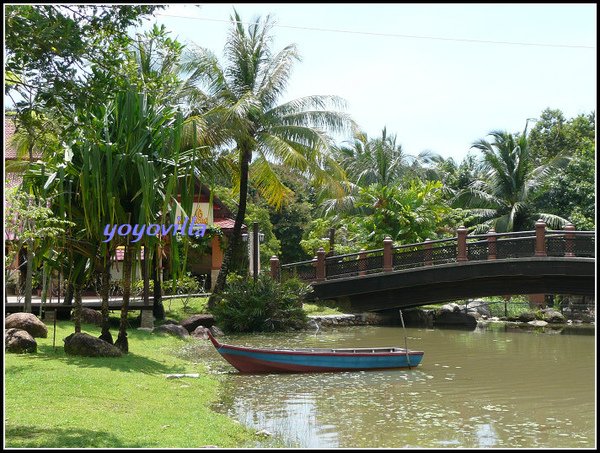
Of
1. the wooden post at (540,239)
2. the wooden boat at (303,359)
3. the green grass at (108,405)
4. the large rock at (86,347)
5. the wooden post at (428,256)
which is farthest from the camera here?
the wooden post at (428,256)

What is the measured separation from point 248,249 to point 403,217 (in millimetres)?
6103

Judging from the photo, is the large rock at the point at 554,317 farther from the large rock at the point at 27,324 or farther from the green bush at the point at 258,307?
the large rock at the point at 27,324

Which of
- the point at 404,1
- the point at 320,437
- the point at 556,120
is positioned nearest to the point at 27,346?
the point at 320,437

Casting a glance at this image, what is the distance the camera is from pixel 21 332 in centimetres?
1341

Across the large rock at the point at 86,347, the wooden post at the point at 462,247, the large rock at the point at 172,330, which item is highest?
the wooden post at the point at 462,247

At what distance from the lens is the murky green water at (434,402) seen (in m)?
9.67

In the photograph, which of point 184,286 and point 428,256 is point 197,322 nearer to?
point 184,286

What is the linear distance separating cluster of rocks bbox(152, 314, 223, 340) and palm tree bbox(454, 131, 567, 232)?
50.1 ft

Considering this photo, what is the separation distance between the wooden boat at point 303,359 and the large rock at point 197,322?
20.7ft

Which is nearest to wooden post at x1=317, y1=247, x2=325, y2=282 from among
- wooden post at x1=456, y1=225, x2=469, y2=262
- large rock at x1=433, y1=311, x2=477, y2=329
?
wooden post at x1=456, y1=225, x2=469, y2=262

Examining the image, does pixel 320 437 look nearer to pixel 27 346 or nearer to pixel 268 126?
pixel 27 346

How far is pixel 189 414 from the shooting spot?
31.8 feet

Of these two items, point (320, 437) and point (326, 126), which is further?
point (326, 126)

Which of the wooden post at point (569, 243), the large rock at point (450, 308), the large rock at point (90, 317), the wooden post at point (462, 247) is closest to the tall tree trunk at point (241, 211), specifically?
the large rock at point (90, 317)
